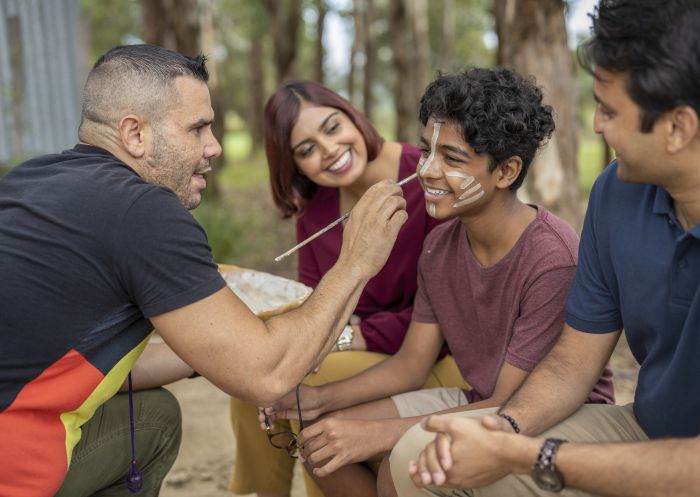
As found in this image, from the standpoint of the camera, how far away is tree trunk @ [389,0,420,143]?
37.6 ft

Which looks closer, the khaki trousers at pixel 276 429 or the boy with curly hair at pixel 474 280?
the boy with curly hair at pixel 474 280

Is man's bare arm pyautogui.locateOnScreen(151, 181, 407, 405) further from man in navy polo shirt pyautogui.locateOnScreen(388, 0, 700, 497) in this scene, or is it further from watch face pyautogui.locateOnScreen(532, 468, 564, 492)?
watch face pyautogui.locateOnScreen(532, 468, 564, 492)

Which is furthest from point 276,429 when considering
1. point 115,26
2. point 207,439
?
point 115,26

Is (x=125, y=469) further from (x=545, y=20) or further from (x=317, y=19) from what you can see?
(x=317, y=19)

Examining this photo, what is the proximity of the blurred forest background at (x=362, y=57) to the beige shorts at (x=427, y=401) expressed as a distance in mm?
1264

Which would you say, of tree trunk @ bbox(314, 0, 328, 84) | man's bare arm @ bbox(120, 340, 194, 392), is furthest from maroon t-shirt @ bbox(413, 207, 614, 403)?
tree trunk @ bbox(314, 0, 328, 84)

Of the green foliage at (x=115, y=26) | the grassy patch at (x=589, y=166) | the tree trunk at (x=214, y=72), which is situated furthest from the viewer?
the green foliage at (x=115, y=26)

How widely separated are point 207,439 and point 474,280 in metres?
2.21

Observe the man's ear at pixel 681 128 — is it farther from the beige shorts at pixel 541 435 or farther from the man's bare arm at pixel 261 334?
the man's bare arm at pixel 261 334

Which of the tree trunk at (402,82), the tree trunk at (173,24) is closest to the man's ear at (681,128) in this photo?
the tree trunk at (173,24)

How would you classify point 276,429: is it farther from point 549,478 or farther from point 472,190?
point 549,478

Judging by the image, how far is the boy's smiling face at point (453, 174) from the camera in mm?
2609

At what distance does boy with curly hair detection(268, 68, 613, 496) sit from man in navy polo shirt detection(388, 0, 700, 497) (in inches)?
8.2

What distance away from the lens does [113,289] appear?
2090mm
